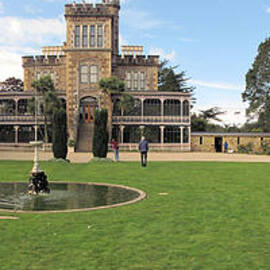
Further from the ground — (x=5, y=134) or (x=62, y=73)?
(x=62, y=73)

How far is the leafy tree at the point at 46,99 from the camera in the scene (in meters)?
38.4

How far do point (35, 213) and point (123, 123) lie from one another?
32797 mm

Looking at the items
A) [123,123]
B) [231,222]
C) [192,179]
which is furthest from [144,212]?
[123,123]

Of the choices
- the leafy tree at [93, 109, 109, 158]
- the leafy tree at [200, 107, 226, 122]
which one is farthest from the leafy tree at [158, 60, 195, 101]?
the leafy tree at [93, 109, 109, 158]

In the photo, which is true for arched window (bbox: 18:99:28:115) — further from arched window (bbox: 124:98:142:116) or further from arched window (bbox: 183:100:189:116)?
arched window (bbox: 183:100:189:116)

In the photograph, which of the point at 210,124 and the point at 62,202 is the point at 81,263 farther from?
the point at 210,124

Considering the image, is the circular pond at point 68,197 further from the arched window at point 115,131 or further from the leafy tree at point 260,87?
the leafy tree at point 260,87

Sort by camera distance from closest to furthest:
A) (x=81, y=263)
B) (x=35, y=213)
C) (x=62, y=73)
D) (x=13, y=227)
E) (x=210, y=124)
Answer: (x=81, y=263) < (x=13, y=227) < (x=35, y=213) < (x=62, y=73) < (x=210, y=124)

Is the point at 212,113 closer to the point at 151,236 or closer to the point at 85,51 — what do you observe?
the point at 85,51

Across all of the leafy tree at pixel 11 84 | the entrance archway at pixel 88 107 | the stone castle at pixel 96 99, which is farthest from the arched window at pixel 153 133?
the leafy tree at pixel 11 84

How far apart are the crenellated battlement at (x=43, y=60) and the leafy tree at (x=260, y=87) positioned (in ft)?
78.1

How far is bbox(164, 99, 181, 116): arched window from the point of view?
4181cm

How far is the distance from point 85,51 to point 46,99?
696 cm

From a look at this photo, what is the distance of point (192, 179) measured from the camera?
48.1ft
